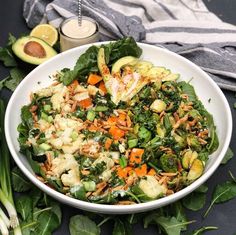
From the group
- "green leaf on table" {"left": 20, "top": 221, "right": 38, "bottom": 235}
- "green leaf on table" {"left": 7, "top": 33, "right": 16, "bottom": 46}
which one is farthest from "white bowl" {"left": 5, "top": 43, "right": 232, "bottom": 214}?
"green leaf on table" {"left": 7, "top": 33, "right": 16, "bottom": 46}

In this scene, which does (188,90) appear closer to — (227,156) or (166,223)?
(227,156)

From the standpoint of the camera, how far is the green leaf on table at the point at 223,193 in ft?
4.65

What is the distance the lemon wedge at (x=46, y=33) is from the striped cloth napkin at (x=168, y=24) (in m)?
0.06

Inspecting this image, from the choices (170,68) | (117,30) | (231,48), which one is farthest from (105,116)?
(231,48)

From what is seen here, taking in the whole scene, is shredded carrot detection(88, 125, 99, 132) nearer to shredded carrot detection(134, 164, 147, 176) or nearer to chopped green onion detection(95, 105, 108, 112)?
chopped green onion detection(95, 105, 108, 112)

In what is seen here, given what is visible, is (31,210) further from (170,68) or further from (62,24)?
(62,24)

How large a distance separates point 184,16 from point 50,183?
103 centimetres

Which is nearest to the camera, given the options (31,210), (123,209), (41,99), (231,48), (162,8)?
(123,209)

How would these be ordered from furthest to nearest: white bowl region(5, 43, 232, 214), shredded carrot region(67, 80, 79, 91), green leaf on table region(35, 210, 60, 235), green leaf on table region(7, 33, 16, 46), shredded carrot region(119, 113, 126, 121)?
green leaf on table region(7, 33, 16, 46) → shredded carrot region(67, 80, 79, 91) → shredded carrot region(119, 113, 126, 121) → green leaf on table region(35, 210, 60, 235) → white bowl region(5, 43, 232, 214)

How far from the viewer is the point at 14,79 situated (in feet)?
5.85

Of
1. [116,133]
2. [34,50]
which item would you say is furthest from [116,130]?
[34,50]

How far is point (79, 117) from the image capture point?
1.44 metres

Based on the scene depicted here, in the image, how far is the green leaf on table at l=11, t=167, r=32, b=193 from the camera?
4.71 feet

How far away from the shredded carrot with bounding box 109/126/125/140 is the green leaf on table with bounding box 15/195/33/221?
0.29 m
